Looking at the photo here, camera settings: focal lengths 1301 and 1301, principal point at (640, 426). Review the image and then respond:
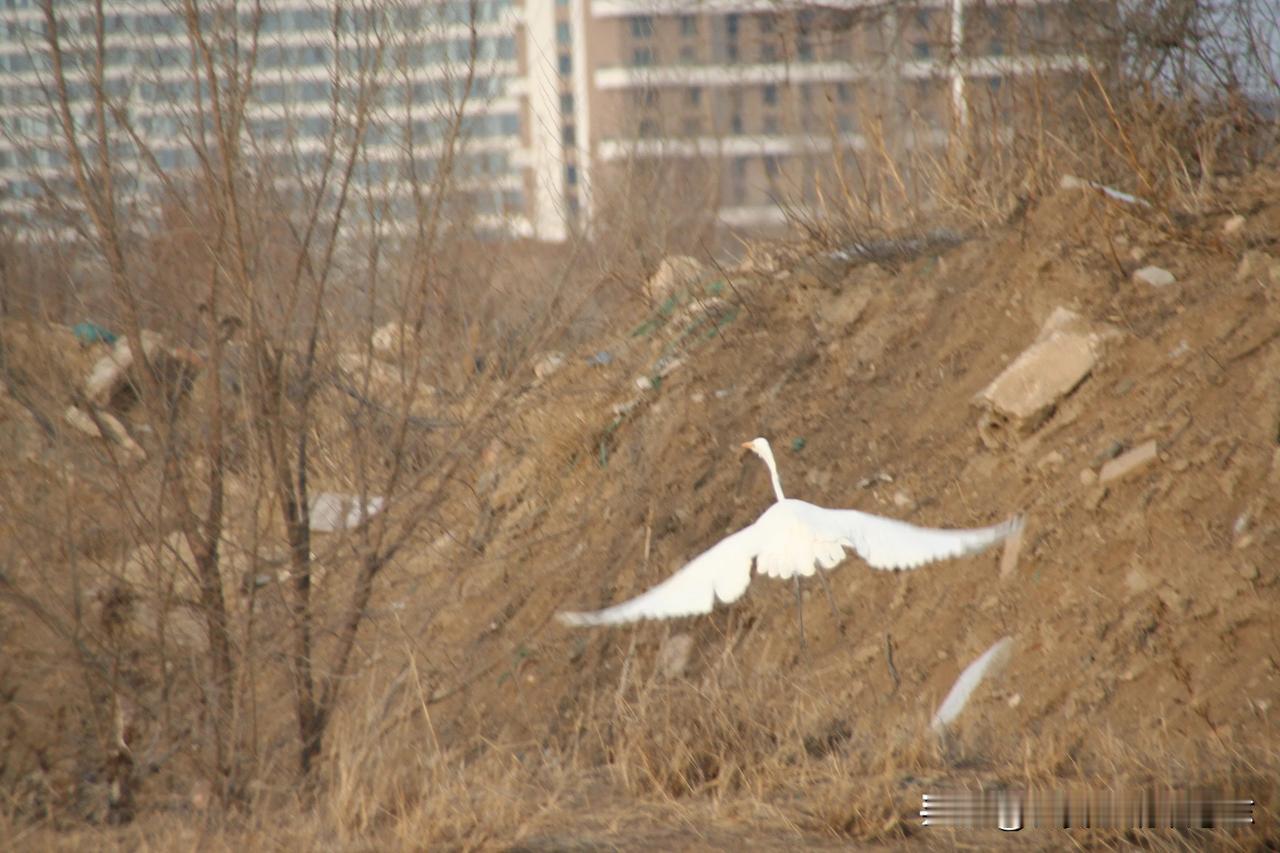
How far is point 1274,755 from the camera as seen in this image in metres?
3.81

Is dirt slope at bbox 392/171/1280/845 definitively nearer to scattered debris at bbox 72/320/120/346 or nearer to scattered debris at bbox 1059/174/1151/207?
scattered debris at bbox 1059/174/1151/207

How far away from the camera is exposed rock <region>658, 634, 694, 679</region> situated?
6.56 m

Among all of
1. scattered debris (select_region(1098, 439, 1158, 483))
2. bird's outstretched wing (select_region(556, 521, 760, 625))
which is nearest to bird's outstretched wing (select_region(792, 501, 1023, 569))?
bird's outstretched wing (select_region(556, 521, 760, 625))

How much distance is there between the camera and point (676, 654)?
6688 mm

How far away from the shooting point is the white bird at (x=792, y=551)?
4.95 metres

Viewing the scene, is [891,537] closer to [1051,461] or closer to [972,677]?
[972,677]

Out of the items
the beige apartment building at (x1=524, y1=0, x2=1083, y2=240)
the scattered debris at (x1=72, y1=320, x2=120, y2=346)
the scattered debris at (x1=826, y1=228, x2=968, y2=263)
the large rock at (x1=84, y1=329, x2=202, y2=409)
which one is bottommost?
the large rock at (x1=84, y1=329, x2=202, y2=409)

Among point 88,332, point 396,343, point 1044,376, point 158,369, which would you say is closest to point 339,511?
point 396,343

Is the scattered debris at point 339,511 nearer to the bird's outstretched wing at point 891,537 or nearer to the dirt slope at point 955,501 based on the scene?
the dirt slope at point 955,501

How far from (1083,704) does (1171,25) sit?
4.85 metres

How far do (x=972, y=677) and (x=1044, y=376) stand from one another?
1.74 meters

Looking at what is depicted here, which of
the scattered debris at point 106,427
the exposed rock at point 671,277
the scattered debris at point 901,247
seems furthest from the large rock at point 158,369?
the scattered debris at point 901,247

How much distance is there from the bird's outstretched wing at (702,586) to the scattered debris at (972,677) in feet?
3.59

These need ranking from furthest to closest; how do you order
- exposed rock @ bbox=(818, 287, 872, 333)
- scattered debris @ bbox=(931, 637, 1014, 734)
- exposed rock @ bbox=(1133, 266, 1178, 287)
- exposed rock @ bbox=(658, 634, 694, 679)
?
exposed rock @ bbox=(818, 287, 872, 333)
exposed rock @ bbox=(1133, 266, 1178, 287)
exposed rock @ bbox=(658, 634, 694, 679)
scattered debris @ bbox=(931, 637, 1014, 734)
